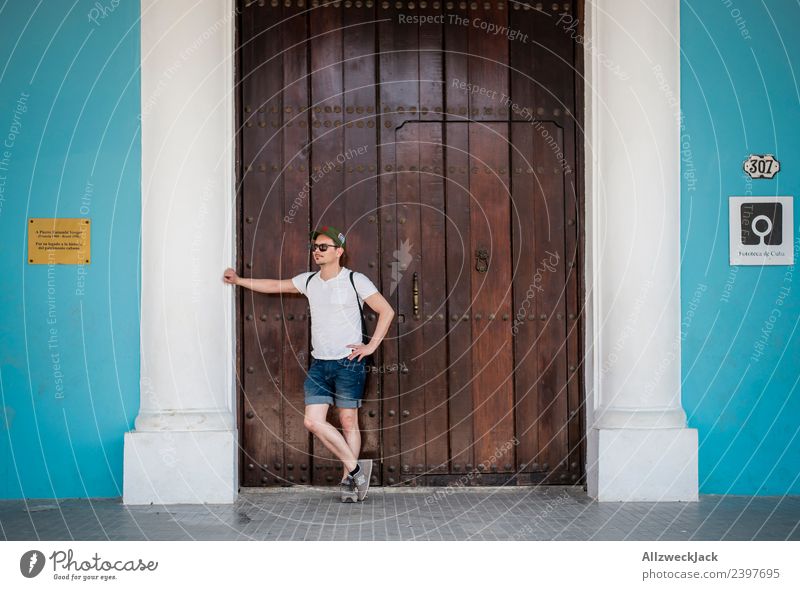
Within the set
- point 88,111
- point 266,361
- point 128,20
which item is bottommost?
point 266,361

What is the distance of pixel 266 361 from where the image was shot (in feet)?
21.8

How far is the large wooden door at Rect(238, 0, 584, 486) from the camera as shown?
21.8 ft

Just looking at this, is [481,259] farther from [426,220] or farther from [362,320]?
[362,320]

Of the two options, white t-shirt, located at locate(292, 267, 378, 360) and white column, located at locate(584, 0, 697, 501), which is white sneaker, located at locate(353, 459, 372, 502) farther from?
white column, located at locate(584, 0, 697, 501)

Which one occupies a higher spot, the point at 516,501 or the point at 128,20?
the point at 128,20

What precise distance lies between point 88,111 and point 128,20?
25.3 inches

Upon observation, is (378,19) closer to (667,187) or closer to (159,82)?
(159,82)

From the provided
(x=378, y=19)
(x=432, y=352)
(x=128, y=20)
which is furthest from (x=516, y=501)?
(x=128, y=20)

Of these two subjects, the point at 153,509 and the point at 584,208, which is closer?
the point at 153,509

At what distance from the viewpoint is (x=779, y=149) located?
647cm

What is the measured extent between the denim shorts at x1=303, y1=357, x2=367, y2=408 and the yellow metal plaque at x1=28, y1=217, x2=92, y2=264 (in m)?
1.64

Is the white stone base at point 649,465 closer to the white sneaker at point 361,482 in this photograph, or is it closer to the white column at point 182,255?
the white sneaker at point 361,482
